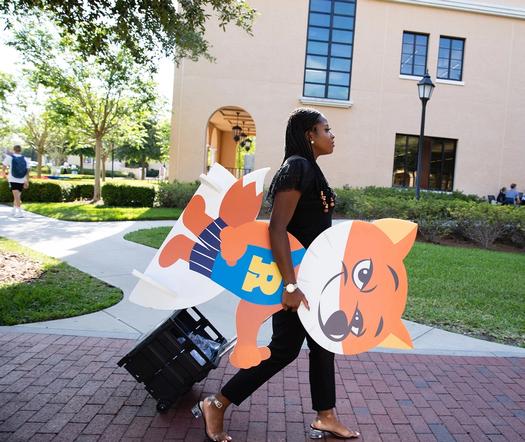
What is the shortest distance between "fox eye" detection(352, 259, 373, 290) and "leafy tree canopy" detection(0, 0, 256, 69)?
5.17 m

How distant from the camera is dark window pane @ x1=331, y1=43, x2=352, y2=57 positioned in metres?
17.9

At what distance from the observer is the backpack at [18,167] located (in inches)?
456

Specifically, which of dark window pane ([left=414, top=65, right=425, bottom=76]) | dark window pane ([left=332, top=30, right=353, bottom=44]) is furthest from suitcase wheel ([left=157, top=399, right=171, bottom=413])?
dark window pane ([left=414, top=65, right=425, bottom=76])

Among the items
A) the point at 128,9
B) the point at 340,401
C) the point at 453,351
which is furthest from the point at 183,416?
the point at 128,9

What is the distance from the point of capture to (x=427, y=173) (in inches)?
742

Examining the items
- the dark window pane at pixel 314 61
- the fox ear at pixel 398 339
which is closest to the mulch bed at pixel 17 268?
the fox ear at pixel 398 339

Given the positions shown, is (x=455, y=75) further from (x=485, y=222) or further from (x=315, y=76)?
→ (x=485, y=222)

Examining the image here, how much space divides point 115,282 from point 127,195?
10.1 metres

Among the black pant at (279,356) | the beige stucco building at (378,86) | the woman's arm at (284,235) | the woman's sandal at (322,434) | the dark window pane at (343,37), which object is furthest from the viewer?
the dark window pane at (343,37)

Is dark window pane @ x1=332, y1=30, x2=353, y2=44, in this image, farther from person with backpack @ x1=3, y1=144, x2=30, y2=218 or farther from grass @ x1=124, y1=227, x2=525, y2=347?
person with backpack @ x1=3, y1=144, x2=30, y2=218

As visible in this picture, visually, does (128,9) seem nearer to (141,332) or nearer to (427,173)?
(141,332)

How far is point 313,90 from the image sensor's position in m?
17.9

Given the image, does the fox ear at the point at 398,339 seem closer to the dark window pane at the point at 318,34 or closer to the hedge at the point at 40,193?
the hedge at the point at 40,193

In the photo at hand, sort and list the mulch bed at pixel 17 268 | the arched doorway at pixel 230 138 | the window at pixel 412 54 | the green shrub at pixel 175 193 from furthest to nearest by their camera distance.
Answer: the arched doorway at pixel 230 138 < the window at pixel 412 54 < the green shrub at pixel 175 193 < the mulch bed at pixel 17 268
